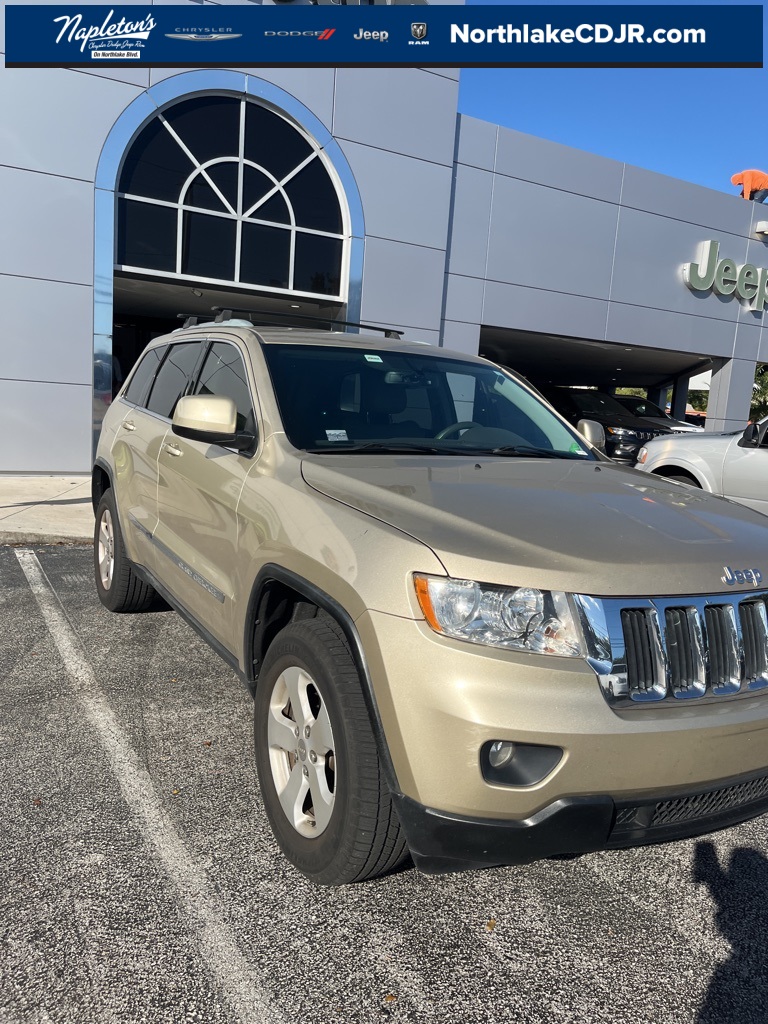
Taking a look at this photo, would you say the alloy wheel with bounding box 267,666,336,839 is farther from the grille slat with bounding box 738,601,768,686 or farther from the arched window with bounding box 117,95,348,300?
the arched window with bounding box 117,95,348,300

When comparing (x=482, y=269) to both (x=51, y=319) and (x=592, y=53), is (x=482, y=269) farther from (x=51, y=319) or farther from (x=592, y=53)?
(x=51, y=319)

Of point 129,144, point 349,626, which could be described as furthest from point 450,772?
point 129,144

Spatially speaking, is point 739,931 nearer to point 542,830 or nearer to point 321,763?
point 542,830

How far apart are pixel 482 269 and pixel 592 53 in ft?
18.1

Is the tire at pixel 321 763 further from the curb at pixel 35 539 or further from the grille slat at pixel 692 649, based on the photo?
the curb at pixel 35 539

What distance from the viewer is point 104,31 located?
Result: 36.1 ft

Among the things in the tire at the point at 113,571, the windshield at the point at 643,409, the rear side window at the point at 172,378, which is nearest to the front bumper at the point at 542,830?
the rear side window at the point at 172,378

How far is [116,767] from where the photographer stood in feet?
10.7

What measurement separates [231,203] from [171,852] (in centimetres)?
1156

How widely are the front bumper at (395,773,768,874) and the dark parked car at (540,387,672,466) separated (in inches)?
501

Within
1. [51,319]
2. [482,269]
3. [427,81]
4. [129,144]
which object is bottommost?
[51,319]

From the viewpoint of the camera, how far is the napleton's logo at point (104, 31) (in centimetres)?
1088

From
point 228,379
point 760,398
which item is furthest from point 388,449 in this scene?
point 760,398

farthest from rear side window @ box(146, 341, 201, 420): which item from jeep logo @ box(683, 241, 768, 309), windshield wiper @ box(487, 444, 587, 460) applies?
jeep logo @ box(683, 241, 768, 309)
